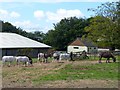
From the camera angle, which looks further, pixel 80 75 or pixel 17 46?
pixel 17 46

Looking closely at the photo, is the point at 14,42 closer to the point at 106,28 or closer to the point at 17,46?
the point at 17,46

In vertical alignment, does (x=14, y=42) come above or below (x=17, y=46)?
above

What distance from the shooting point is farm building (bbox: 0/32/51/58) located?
61.6 metres

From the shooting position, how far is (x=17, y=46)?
2514 inches

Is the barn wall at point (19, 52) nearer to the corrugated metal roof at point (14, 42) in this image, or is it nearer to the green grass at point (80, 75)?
the corrugated metal roof at point (14, 42)

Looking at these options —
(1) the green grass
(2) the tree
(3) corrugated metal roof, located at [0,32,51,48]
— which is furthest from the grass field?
(3) corrugated metal roof, located at [0,32,51,48]

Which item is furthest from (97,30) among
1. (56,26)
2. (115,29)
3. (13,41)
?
(56,26)

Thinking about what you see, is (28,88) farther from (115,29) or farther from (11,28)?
(11,28)

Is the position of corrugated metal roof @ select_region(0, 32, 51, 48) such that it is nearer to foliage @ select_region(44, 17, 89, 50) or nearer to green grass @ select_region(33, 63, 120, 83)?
foliage @ select_region(44, 17, 89, 50)

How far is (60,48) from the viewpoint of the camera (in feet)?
319

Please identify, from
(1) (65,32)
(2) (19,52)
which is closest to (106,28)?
(2) (19,52)

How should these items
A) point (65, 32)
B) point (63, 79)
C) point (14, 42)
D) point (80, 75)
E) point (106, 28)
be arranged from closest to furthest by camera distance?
point (63, 79) < point (80, 75) < point (106, 28) < point (14, 42) < point (65, 32)

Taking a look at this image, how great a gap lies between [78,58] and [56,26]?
62093 millimetres

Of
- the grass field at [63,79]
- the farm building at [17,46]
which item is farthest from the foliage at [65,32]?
the grass field at [63,79]
